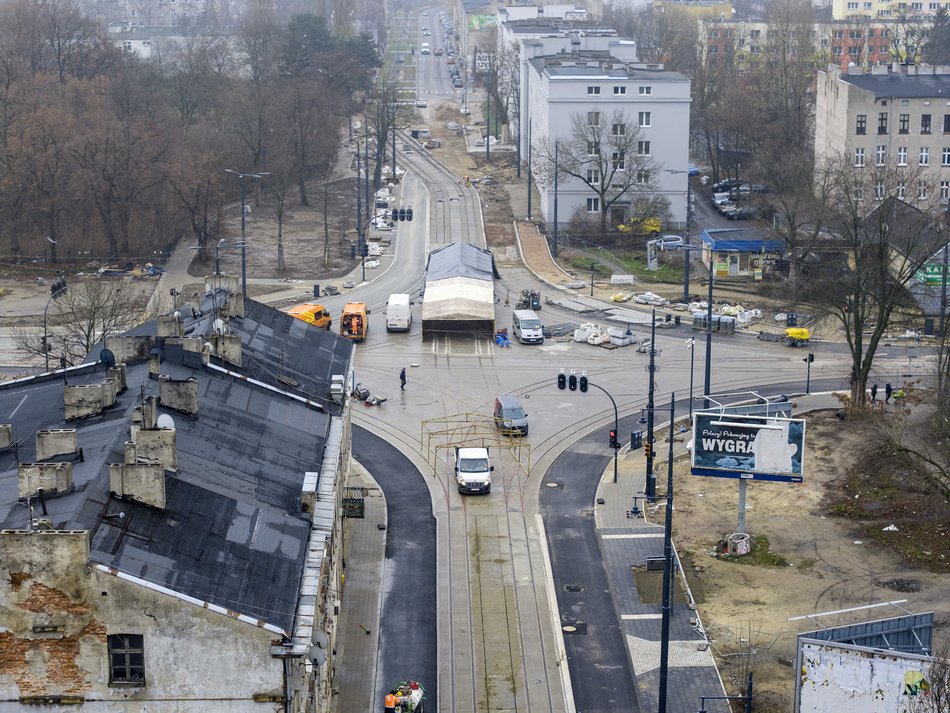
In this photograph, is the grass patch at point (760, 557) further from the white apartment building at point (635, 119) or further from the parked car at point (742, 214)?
the parked car at point (742, 214)

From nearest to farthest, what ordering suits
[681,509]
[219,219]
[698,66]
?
[681,509], [219,219], [698,66]

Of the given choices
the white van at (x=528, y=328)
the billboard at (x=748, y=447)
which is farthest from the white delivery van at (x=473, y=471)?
the white van at (x=528, y=328)

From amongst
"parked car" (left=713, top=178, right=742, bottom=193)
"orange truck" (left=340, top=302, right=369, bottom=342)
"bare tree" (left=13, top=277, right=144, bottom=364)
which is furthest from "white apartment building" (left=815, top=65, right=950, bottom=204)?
"bare tree" (left=13, top=277, right=144, bottom=364)

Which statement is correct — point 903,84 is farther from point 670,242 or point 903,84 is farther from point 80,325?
point 80,325

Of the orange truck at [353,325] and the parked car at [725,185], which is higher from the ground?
the parked car at [725,185]

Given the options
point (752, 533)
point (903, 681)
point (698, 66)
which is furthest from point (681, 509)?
point (698, 66)

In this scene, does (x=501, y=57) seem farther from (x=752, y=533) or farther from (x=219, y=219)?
(x=752, y=533)

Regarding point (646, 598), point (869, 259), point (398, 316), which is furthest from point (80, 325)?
point (869, 259)
